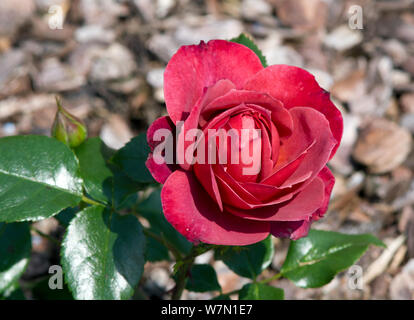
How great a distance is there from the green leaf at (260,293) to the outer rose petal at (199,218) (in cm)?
42

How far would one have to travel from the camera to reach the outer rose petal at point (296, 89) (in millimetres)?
935

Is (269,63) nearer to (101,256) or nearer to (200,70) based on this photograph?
(200,70)

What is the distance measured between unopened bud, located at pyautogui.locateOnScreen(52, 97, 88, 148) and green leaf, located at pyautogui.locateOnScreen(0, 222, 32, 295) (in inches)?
14.3

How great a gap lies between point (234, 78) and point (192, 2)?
7.23 ft

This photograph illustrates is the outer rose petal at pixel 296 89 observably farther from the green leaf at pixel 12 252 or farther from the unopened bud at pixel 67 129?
the green leaf at pixel 12 252

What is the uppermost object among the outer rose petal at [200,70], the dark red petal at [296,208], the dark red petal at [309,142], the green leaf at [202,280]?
the outer rose petal at [200,70]

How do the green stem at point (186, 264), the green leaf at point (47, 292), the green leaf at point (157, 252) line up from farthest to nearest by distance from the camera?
the green leaf at point (157, 252)
the green leaf at point (47, 292)
the green stem at point (186, 264)

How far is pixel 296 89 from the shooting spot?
3.11 ft

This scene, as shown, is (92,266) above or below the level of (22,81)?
below

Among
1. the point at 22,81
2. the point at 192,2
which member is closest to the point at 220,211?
the point at 22,81

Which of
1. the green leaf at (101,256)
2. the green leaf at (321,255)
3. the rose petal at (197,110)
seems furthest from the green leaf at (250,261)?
the rose petal at (197,110)
